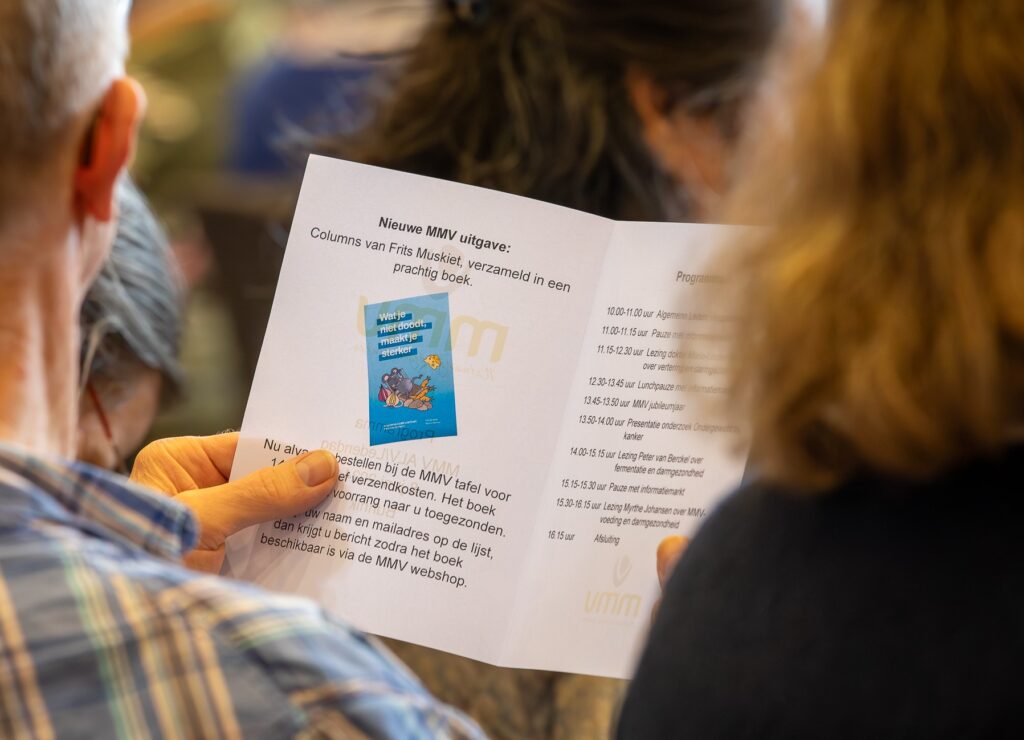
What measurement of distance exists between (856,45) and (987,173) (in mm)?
113

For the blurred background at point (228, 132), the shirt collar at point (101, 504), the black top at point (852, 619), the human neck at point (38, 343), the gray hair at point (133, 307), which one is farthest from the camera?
the blurred background at point (228, 132)

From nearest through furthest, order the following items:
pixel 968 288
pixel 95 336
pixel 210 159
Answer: pixel 968 288 < pixel 95 336 < pixel 210 159

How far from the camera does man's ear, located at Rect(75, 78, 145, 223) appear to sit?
902mm

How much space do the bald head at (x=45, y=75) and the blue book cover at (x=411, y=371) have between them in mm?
466

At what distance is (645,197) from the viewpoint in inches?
69.2

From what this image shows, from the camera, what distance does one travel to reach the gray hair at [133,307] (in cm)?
164

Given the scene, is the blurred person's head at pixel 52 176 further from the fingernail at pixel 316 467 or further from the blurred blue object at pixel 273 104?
the blurred blue object at pixel 273 104

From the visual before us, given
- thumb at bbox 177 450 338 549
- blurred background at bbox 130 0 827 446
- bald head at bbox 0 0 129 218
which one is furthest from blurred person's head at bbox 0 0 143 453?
blurred background at bbox 130 0 827 446

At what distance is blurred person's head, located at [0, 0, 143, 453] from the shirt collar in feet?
0.35

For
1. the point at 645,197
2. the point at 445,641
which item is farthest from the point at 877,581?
the point at 645,197

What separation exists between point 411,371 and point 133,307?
58 cm

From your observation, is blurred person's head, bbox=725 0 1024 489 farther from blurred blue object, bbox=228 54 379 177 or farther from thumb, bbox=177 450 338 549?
blurred blue object, bbox=228 54 379 177

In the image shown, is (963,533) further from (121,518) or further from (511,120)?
(511,120)

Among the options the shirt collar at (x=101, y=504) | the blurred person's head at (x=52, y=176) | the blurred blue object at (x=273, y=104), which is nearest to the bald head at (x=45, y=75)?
the blurred person's head at (x=52, y=176)
